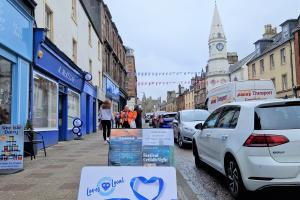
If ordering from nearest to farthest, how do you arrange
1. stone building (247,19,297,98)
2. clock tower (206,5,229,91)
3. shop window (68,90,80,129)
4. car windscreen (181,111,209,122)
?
1. car windscreen (181,111,209,122)
2. shop window (68,90,80,129)
3. stone building (247,19,297,98)
4. clock tower (206,5,229,91)

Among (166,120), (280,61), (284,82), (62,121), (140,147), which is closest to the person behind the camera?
(140,147)

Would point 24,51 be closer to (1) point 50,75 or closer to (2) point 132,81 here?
(1) point 50,75

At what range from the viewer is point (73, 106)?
19234 millimetres

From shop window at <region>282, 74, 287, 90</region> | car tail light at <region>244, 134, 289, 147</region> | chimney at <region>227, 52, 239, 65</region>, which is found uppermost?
chimney at <region>227, 52, 239, 65</region>

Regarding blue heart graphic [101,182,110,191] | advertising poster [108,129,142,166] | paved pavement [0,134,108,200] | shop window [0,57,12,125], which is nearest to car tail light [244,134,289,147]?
advertising poster [108,129,142,166]

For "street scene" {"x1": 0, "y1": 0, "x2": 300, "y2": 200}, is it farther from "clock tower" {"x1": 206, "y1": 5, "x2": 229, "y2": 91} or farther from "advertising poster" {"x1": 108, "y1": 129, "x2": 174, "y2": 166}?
"clock tower" {"x1": 206, "y1": 5, "x2": 229, "y2": 91}

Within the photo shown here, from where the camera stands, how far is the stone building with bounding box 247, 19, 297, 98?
3269cm

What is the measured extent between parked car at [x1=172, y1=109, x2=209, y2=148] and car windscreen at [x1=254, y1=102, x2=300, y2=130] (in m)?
7.91

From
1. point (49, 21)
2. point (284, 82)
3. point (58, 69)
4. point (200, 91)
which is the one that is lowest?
point (58, 69)

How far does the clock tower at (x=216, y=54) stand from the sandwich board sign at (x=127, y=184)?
2658 inches

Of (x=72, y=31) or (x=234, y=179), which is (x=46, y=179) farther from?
(x=72, y=31)

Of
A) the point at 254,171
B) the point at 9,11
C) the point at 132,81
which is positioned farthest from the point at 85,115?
the point at 132,81

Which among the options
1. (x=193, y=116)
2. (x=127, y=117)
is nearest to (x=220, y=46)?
(x=127, y=117)

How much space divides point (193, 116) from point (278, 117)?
9.78 metres
